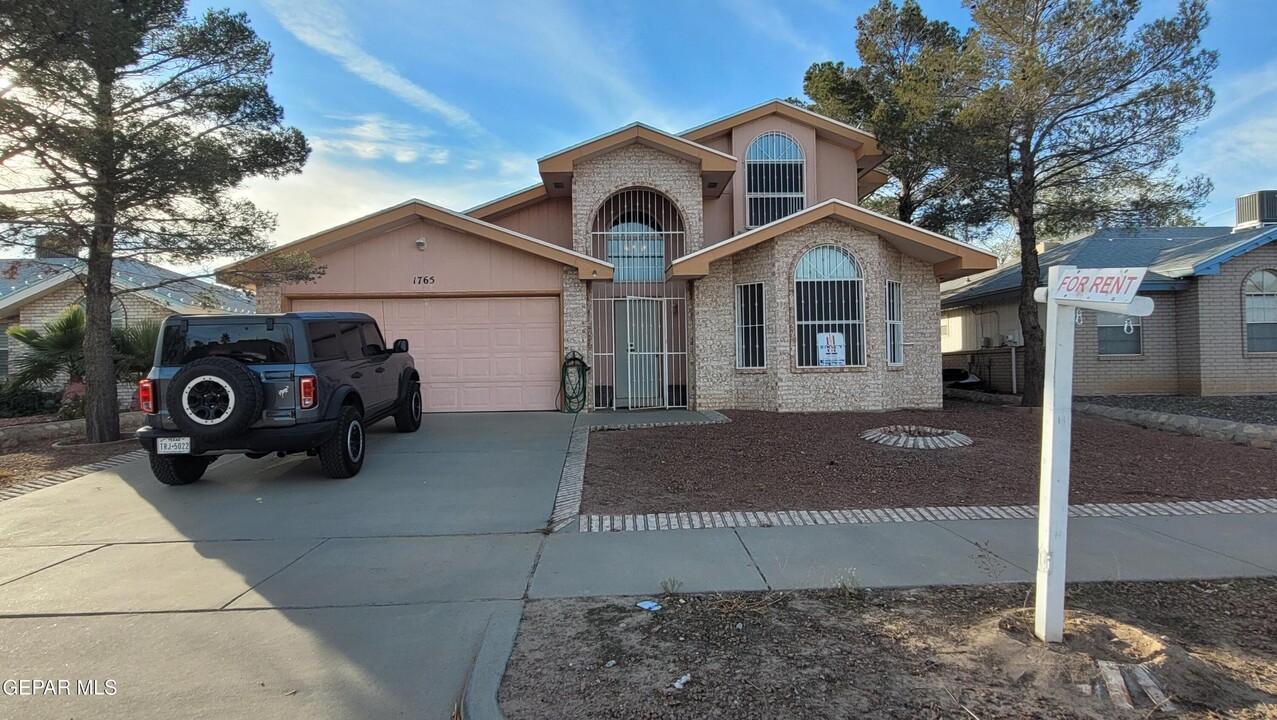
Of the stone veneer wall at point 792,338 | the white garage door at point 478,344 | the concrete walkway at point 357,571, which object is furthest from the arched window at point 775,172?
the concrete walkway at point 357,571

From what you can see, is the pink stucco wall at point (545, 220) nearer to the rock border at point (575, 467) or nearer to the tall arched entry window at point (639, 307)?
the tall arched entry window at point (639, 307)

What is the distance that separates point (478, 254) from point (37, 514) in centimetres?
787

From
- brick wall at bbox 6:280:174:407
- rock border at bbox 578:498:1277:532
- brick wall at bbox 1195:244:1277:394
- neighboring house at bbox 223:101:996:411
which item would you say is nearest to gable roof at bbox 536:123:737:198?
neighboring house at bbox 223:101:996:411

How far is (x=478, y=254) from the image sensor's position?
1302cm

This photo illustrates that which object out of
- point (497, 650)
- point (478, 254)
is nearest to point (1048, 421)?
point (497, 650)

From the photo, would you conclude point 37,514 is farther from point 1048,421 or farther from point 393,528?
point 1048,421

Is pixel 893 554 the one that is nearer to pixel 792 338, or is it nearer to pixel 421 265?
pixel 792 338

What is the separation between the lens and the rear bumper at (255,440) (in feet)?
22.5

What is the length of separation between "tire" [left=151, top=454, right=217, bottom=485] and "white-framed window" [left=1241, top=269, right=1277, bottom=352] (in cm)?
2099

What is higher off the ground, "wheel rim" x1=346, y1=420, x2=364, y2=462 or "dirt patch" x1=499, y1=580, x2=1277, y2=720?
"wheel rim" x1=346, y1=420, x2=364, y2=462

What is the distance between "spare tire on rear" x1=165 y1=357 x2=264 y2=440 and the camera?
660 centimetres

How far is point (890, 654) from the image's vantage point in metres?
3.46

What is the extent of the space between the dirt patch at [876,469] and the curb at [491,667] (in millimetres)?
2441

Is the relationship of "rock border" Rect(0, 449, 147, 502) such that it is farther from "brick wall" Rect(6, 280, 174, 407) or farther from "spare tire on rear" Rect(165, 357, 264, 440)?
"brick wall" Rect(6, 280, 174, 407)
